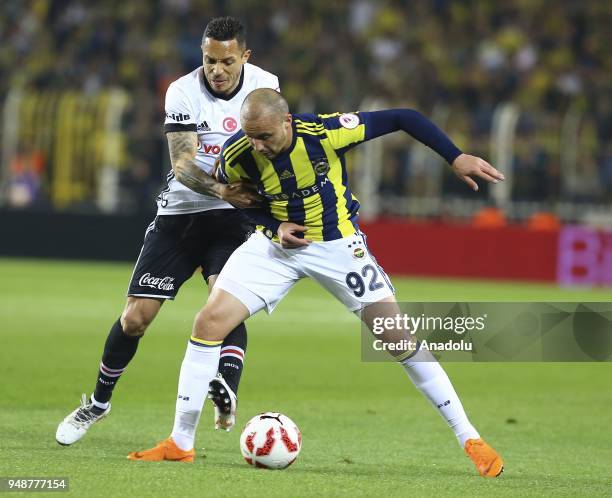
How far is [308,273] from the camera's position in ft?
21.9

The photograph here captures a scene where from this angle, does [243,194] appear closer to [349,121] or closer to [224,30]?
[349,121]

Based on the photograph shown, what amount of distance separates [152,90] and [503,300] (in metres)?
8.95

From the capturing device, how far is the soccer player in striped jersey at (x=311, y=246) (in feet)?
21.2

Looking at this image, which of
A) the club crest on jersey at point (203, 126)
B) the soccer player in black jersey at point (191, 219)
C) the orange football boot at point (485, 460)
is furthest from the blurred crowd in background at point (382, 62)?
the orange football boot at point (485, 460)

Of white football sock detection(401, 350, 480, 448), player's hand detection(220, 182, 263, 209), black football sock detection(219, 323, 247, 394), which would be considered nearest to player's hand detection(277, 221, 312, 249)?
player's hand detection(220, 182, 263, 209)

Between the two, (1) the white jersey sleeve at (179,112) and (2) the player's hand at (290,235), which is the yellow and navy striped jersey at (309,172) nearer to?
(2) the player's hand at (290,235)

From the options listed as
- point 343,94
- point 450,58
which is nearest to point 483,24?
point 450,58

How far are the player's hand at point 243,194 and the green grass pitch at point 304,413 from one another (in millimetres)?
1324

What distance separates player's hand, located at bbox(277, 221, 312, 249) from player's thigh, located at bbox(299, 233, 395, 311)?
0.08 metres

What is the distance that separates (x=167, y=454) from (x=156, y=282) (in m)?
1.28

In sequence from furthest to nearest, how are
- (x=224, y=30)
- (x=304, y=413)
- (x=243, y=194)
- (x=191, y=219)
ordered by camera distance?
1. (x=304, y=413)
2. (x=191, y=219)
3. (x=224, y=30)
4. (x=243, y=194)

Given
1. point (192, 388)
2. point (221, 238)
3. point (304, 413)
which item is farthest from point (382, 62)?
point (192, 388)

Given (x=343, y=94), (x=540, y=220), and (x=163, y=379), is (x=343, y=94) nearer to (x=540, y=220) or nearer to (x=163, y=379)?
(x=540, y=220)

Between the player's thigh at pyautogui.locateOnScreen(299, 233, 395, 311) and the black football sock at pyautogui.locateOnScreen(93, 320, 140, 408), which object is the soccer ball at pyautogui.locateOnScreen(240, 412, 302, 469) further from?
the black football sock at pyautogui.locateOnScreen(93, 320, 140, 408)
